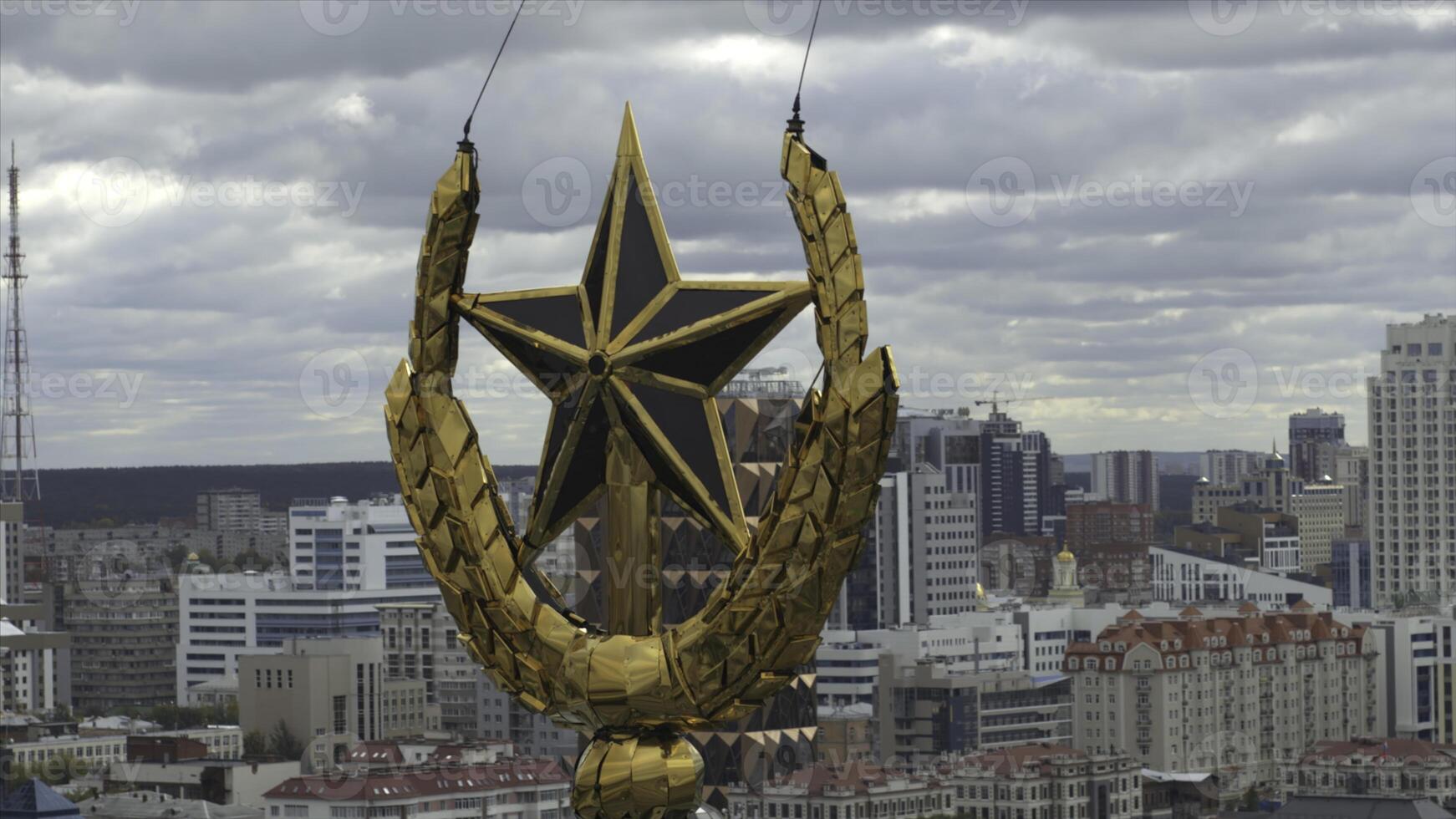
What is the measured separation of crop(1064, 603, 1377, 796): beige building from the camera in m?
69.5

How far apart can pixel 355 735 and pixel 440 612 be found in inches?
340

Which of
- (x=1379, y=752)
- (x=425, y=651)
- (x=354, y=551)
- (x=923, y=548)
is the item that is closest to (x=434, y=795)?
(x=1379, y=752)

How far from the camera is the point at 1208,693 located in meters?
70.6

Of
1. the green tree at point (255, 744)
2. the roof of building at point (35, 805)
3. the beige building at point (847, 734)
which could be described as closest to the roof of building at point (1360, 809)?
the beige building at point (847, 734)

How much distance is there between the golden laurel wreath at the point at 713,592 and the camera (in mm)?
10586

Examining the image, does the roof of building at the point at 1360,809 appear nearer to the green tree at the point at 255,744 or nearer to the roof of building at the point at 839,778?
the roof of building at the point at 839,778

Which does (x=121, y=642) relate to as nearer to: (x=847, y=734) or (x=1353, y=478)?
(x=847, y=734)

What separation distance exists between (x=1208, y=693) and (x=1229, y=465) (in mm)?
83222

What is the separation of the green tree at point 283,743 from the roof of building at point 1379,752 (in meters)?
27.7

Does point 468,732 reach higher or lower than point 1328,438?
lower

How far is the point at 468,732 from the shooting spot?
75.1 metres

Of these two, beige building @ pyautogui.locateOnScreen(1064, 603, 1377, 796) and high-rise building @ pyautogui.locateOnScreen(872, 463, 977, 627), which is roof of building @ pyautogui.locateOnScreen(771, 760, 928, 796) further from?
high-rise building @ pyautogui.locateOnScreen(872, 463, 977, 627)

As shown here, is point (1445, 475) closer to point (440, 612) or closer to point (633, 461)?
point (440, 612)

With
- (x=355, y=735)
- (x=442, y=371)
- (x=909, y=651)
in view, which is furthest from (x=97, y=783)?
(x=442, y=371)
